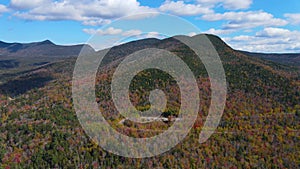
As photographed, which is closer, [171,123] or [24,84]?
[171,123]

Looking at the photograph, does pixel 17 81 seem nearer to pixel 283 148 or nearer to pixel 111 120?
pixel 111 120

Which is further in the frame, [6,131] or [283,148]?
[6,131]

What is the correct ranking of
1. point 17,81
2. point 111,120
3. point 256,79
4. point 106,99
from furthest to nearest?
1. point 17,81
2. point 256,79
3. point 106,99
4. point 111,120

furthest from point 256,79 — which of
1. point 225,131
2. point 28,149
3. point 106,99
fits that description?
point 28,149

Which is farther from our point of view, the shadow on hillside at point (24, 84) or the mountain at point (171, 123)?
the shadow on hillside at point (24, 84)

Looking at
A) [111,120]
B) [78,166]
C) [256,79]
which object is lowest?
[78,166]

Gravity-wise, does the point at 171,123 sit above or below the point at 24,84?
above

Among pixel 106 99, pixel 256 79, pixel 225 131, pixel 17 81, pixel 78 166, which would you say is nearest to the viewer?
pixel 78 166

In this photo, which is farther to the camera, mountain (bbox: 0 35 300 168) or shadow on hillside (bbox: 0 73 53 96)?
shadow on hillside (bbox: 0 73 53 96)
